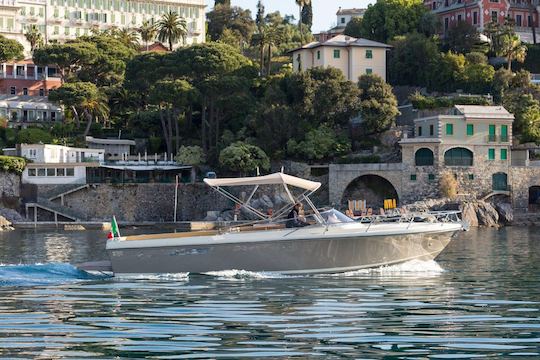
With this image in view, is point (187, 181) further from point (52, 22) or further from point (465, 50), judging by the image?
point (52, 22)

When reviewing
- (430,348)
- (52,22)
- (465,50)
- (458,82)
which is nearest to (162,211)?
(458,82)

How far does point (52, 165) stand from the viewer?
7712 cm

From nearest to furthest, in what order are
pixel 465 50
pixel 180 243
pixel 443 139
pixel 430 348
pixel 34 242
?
pixel 430 348 < pixel 180 243 < pixel 34 242 < pixel 443 139 < pixel 465 50

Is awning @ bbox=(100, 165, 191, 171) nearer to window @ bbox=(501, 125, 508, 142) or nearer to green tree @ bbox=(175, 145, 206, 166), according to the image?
green tree @ bbox=(175, 145, 206, 166)

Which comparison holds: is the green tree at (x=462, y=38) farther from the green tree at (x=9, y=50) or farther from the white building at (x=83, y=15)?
the green tree at (x=9, y=50)

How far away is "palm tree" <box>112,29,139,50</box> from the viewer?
333 feet

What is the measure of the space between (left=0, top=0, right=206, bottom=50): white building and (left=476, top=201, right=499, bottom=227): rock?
5330 centimetres

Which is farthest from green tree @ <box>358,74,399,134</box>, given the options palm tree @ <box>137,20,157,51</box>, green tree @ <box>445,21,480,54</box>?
palm tree @ <box>137,20,157,51</box>

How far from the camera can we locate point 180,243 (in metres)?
32.5

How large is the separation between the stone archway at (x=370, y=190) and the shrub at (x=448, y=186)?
3.29m

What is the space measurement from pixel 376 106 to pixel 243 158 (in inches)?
367

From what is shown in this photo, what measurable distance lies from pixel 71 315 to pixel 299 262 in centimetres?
Answer: 931

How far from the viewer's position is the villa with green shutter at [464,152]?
72500 mm

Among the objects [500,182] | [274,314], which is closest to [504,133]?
[500,182]
